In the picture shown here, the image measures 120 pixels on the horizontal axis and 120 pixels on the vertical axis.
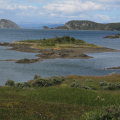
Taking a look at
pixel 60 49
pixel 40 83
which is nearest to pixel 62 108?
pixel 40 83

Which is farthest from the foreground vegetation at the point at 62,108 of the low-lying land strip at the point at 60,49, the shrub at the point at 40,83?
the low-lying land strip at the point at 60,49

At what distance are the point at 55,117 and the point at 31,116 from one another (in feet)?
3.06

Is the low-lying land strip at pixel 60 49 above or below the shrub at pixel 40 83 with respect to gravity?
above

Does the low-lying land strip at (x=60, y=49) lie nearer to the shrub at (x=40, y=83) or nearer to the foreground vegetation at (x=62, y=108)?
the shrub at (x=40, y=83)

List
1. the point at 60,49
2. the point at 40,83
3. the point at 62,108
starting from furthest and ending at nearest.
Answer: the point at 60,49
the point at 40,83
the point at 62,108

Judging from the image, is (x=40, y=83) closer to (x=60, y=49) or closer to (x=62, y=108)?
(x=62, y=108)

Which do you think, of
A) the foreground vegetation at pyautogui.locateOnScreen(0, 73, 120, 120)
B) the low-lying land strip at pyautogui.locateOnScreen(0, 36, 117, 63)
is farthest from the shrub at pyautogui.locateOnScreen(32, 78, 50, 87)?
the low-lying land strip at pyautogui.locateOnScreen(0, 36, 117, 63)

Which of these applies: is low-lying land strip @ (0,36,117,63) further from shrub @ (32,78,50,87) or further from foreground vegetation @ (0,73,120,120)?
foreground vegetation @ (0,73,120,120)

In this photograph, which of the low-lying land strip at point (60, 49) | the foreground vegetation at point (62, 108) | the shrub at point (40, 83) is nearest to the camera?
the foreground vegetation at point (62, 108)

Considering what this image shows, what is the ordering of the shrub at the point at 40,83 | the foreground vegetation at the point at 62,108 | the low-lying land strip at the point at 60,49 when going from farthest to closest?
1. the low-lying land strip at the point at 60,49
2. the shrub at the point at 40,83
3. the foreground vegetation at the point at 62,108

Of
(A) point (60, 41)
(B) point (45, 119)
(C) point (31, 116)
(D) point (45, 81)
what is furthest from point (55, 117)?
(A) point (60, 41)

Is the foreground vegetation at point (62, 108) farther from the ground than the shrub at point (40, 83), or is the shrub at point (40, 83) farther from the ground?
the foreground vegetation at point (62, 108)

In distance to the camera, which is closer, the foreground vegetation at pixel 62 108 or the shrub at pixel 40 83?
the foreground vegetation at pixel 62 108

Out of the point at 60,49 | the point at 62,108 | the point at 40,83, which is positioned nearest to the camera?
the point at 62,108
